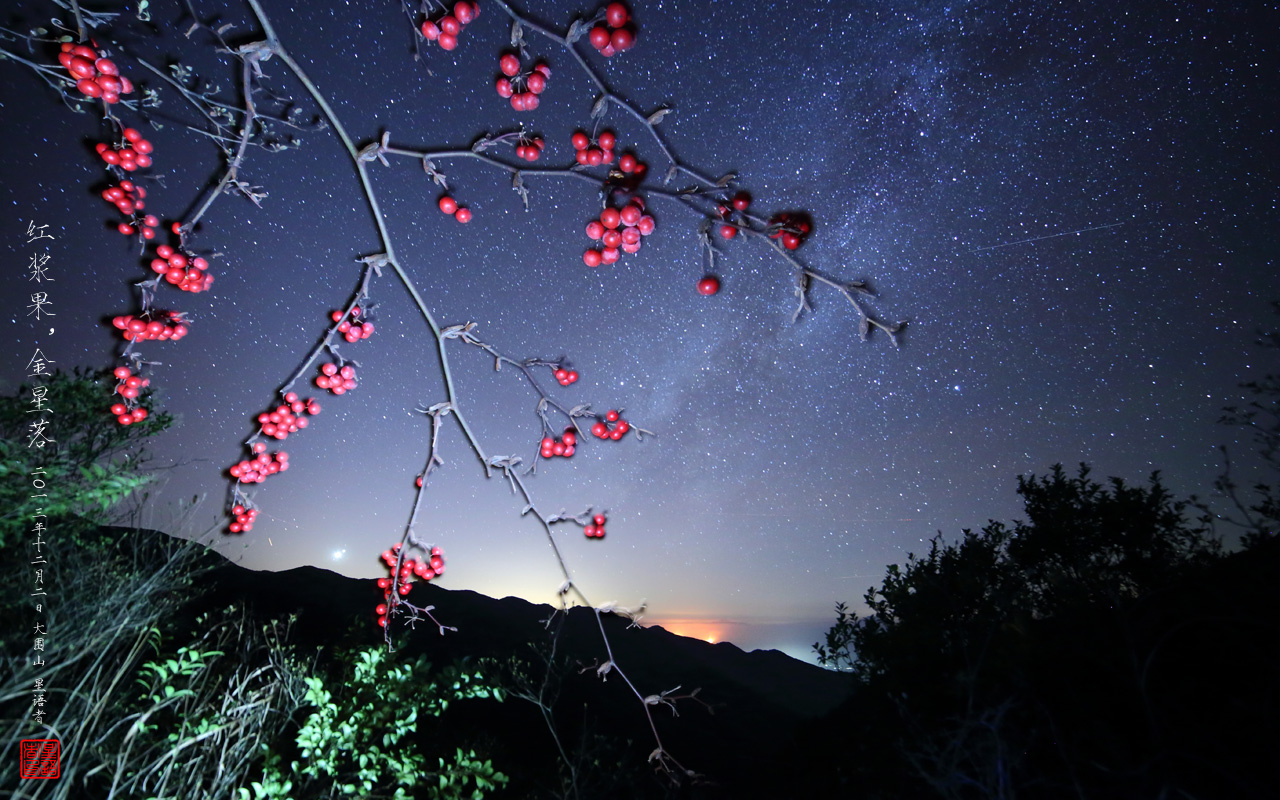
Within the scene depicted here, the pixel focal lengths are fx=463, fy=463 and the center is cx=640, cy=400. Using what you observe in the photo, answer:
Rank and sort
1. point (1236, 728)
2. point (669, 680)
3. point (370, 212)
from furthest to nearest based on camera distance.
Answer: point (669, 680) < point (1236, 728) < point (370, 212)

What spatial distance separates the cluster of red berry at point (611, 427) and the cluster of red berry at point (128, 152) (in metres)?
3.32

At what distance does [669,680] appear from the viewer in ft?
187

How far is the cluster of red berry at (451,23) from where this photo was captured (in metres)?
2.38

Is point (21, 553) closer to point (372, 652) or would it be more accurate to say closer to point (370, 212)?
point (372, 652)

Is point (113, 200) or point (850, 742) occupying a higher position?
point (113, 200)

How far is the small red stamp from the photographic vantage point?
2979 mm

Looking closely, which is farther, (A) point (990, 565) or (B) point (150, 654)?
(A) point (990, 565)

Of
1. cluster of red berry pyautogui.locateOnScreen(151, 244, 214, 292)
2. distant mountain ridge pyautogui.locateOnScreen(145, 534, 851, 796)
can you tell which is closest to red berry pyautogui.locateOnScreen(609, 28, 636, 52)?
cluster of red berry pyautogui.locateOnScreen(151, 244, 214, 292)

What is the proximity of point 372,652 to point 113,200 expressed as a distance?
4.14 metres

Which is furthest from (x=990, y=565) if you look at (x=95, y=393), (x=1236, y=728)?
(x=95, y=393)

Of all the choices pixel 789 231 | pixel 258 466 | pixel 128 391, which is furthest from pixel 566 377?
pixel 128 391

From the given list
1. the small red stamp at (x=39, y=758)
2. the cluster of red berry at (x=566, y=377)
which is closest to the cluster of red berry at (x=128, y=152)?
the cluster of red berry at (x=566, y=377)

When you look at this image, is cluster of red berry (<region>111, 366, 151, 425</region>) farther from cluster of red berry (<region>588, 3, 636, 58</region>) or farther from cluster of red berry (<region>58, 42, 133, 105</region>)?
cluster of red berry (<region>588, 3, 636, 58</region>)

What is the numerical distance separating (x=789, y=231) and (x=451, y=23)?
82.9 inches
